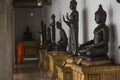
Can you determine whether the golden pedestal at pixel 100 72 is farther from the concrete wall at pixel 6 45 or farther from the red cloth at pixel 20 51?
the red cloth at pixel 20 51

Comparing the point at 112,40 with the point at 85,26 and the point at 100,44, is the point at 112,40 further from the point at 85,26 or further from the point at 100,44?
Result: the point at 85,26

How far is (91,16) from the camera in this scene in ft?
19.0

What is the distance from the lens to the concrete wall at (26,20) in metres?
15.7

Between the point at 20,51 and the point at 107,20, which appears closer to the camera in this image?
the point at 107,20

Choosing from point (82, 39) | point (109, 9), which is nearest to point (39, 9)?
point (82, 39)

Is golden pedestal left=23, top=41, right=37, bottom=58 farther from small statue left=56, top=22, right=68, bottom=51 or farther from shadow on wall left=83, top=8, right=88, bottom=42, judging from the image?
shadow on wall left=83, top=8, right=88, bottom=42

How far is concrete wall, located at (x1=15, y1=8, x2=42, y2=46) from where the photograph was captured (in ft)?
51.6

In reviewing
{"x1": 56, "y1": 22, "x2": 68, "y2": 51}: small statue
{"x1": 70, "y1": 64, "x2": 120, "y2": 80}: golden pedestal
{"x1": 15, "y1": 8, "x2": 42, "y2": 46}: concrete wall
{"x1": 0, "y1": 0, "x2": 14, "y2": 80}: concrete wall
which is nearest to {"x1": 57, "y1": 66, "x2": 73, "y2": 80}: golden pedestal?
{"x1": 0, "y1": 0, "x2": 14, "y2": 80}: concrete wall

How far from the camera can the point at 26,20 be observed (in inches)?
628

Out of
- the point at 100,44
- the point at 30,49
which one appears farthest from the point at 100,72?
the point at 30,49

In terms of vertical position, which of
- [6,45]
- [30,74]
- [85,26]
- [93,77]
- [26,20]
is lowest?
[30,74]

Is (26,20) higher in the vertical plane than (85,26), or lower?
higher

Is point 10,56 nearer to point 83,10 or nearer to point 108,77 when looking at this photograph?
point 83,10

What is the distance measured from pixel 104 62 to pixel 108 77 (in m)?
0.24
